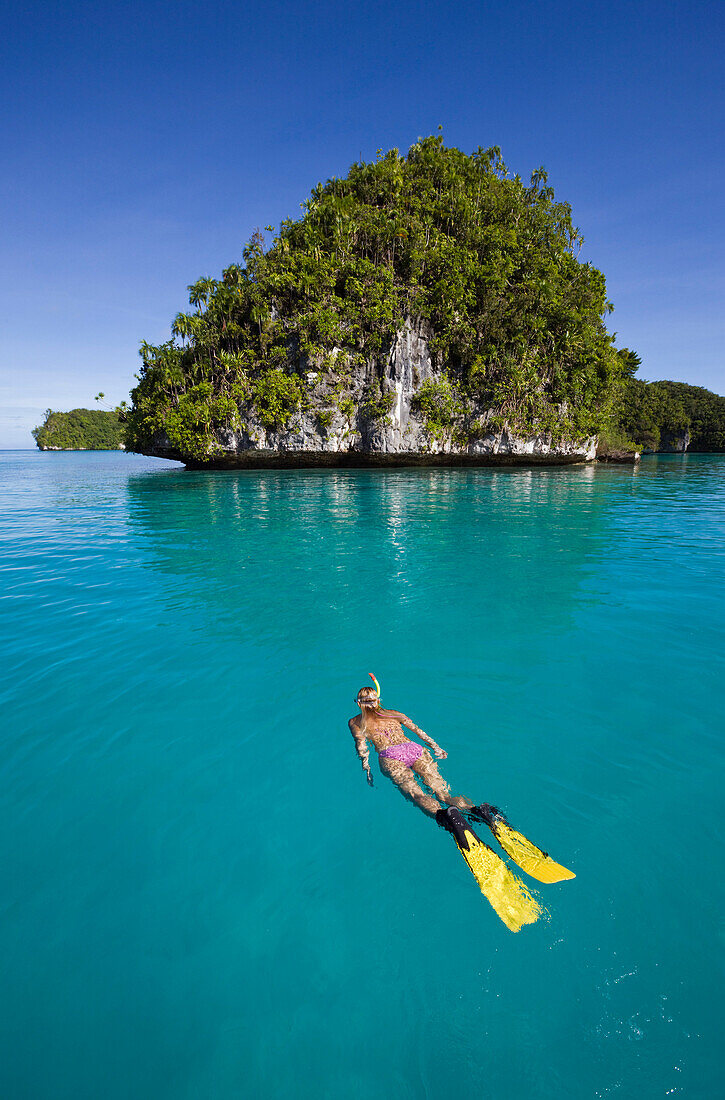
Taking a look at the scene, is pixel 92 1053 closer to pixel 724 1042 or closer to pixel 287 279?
pixel 724 1042

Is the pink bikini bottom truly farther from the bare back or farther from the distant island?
the distant island

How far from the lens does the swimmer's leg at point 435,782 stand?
3.96m

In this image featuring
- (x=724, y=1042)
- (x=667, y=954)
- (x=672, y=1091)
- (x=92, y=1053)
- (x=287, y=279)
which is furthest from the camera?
(x=287, y=279)

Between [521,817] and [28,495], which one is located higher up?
[28,495]

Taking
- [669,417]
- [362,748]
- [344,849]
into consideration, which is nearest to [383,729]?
[362,748]

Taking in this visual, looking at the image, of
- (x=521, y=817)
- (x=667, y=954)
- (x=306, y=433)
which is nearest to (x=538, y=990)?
(x=667, y=954)

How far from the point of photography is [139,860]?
3773 mm

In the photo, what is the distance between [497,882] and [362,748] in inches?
69.2

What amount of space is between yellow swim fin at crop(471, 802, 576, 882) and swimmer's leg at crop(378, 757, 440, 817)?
47cm

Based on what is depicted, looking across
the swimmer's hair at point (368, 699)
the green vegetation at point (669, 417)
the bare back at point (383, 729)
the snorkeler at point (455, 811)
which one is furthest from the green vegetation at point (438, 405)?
the green vegetation at point (669, 417)

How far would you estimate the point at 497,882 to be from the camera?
10.8 feet

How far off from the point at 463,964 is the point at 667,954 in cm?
134

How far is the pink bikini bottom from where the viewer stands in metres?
4.42

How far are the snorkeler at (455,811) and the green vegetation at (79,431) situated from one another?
572ft
